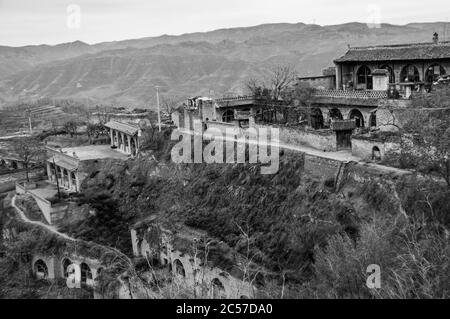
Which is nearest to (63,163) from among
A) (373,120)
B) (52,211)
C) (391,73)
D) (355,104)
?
(52,211)

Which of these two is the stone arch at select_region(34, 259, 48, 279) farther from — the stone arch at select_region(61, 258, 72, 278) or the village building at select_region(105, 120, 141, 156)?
the village building at select_region(105, 120, 141, 156)

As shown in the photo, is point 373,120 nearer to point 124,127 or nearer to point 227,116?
point 227,116

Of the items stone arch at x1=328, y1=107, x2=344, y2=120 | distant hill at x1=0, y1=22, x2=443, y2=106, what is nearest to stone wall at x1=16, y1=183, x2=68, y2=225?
stone arch at x1=328, y1=107, x2=344, y2=120

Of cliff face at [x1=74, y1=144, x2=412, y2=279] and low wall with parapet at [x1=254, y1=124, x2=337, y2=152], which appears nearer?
cliff face at [x1=74, y1=144, x2=412, y2=279]

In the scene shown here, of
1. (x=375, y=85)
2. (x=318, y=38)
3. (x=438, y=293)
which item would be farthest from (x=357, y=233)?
(x=318, y=38)

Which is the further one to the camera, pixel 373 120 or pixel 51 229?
pixel 51 229

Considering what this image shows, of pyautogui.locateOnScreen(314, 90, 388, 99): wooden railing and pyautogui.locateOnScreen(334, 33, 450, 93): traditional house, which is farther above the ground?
pyautogui.locateOnScreen(334, 33, 450, 93): traditional house
